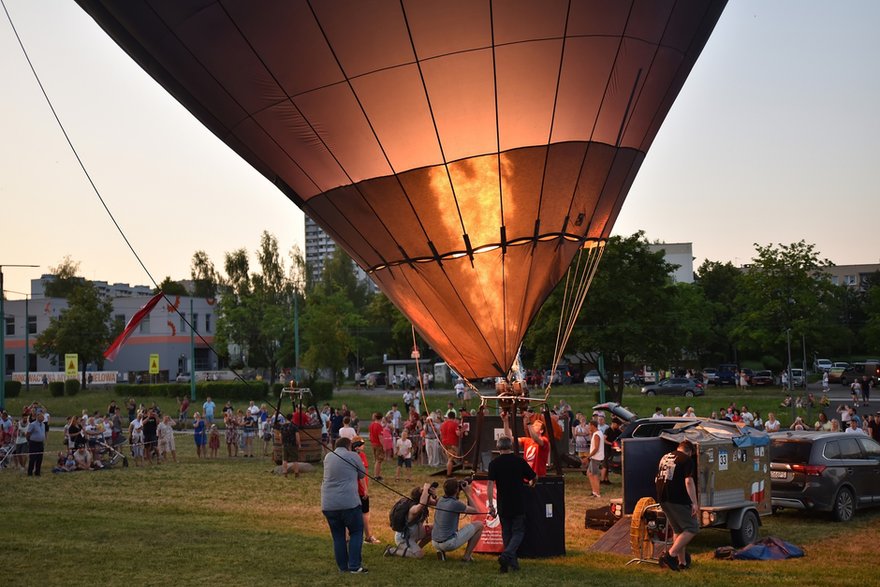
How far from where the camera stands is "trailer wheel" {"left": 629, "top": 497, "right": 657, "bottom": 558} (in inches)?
422

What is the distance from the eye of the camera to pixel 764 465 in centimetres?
1243

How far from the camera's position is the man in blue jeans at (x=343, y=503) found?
962cm

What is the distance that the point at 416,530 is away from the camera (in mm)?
10789

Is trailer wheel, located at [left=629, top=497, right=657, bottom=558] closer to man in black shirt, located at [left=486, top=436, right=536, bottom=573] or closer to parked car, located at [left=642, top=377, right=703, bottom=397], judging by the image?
man in black shirt, located at [left=486, top=436, right=536, bottom=573]

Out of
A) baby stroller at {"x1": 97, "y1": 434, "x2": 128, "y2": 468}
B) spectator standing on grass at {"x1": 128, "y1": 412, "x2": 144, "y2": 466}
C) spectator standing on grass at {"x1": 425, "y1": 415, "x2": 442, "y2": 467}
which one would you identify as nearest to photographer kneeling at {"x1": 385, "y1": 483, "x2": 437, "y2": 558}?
spectator standing on grass at {"x1": 425, "y1": 415, "x2": 442, "y2": 467}

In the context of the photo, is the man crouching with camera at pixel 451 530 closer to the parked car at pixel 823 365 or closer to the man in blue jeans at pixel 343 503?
the man in blue jeans at pixel 343 503

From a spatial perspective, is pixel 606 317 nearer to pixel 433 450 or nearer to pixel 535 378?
pixel 535 378

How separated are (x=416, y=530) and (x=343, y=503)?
4.90 ft

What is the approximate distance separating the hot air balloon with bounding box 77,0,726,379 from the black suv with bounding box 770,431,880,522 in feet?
15.2

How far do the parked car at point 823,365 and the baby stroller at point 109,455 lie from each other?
165ft

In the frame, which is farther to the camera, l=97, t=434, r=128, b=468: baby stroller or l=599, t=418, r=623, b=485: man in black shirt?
l=97, t=434, r=128, b=468: baby stroller

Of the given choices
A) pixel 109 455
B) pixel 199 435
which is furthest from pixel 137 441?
pixel 199 435

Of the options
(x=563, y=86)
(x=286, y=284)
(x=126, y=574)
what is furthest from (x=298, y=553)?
(x=286, y=284)

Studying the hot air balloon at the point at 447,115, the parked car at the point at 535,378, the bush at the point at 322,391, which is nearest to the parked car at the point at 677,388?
the parked car at the point at 535,378
